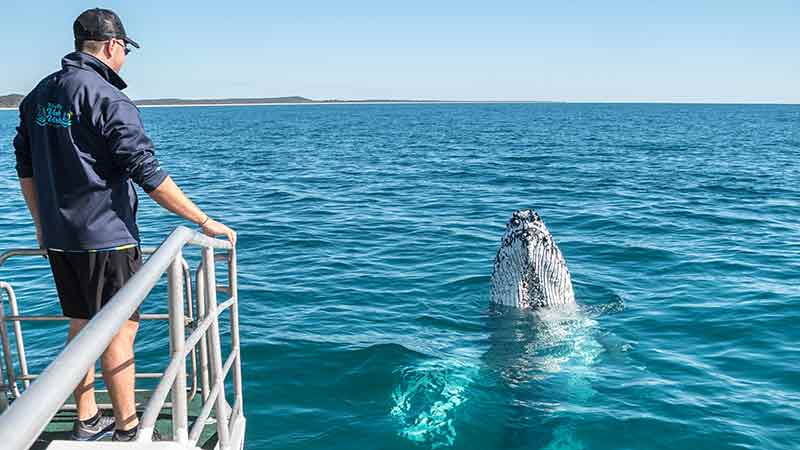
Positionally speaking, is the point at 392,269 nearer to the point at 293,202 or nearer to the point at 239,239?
the point at 239,239

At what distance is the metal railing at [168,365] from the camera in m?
1.52

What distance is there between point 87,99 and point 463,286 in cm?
922

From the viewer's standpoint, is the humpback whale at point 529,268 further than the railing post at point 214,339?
Yes

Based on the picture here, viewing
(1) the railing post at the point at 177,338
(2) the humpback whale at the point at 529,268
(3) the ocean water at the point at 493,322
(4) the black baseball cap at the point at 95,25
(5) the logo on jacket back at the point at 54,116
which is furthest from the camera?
(2) the humpback whale at the point at 529,268

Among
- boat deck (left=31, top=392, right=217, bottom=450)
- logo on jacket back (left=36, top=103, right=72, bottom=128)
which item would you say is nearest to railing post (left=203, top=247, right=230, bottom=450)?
boat deck (left=31, top=392, right=217, bottom=450)

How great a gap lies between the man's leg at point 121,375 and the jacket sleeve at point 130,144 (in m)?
0.80

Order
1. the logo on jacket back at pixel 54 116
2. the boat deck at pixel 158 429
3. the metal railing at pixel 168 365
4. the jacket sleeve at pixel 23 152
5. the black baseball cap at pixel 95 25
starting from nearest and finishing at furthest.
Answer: the metal railing at pixel 168 365 → the logo on jacket back at pixel 54 116 → the black baseball cap at pixel 95 25 → the jacket sleeve at pixel 23 152 → the boat deck at pixel 158 429

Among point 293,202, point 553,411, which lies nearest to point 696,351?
point 553,411

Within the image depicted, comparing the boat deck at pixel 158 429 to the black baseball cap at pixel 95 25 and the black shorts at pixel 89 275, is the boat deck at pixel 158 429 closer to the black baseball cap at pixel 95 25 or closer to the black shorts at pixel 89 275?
the black shorts at pixel 89 275

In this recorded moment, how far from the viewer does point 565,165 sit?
3388cm

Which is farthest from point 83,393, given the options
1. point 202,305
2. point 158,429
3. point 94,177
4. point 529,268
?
point 529,268

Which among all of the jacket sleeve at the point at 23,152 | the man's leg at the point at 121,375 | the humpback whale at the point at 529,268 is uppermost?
the jacket sleeve at the point at 23,152

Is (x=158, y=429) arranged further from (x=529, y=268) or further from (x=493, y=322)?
(x=529, y=268)

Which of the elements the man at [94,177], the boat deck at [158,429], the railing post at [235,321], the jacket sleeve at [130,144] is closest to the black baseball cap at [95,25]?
the man at [94,177]
